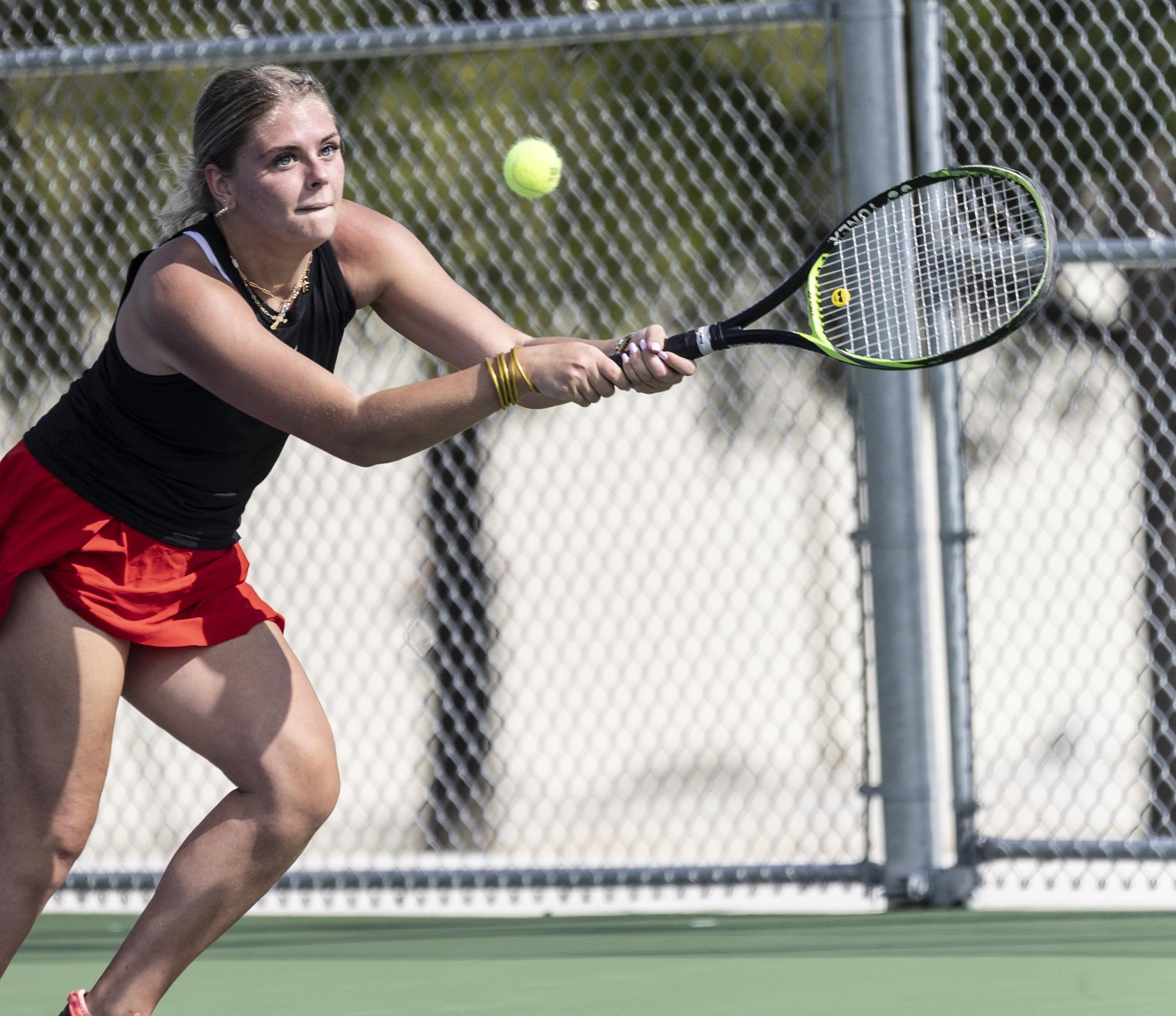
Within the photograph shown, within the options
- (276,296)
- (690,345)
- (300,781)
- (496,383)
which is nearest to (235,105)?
(276,296)

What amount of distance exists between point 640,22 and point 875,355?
1.30 meters

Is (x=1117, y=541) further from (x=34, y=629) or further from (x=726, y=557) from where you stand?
(x=34, y=629)

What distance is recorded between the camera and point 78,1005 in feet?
8.20

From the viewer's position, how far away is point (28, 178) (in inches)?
215

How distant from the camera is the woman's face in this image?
2.46 m

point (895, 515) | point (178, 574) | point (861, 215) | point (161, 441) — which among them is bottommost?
point (178, 574)

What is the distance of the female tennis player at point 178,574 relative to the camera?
2.46m

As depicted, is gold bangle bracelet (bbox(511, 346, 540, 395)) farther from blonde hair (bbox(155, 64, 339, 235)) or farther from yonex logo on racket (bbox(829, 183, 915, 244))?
yonex logo on racket (bbox(829, 183, 915, 244))

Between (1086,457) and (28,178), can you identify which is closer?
(28,178)

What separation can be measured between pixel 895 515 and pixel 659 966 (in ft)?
3.71

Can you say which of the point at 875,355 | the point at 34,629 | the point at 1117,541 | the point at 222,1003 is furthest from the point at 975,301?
the point at 1117,541

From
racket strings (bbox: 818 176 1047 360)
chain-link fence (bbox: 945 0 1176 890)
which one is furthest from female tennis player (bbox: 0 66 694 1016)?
chain-link fence (bbox: 945 0 1176 890)

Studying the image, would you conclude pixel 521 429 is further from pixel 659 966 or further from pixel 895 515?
pixel 659 966

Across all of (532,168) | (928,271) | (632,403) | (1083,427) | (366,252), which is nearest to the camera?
(366,252)
